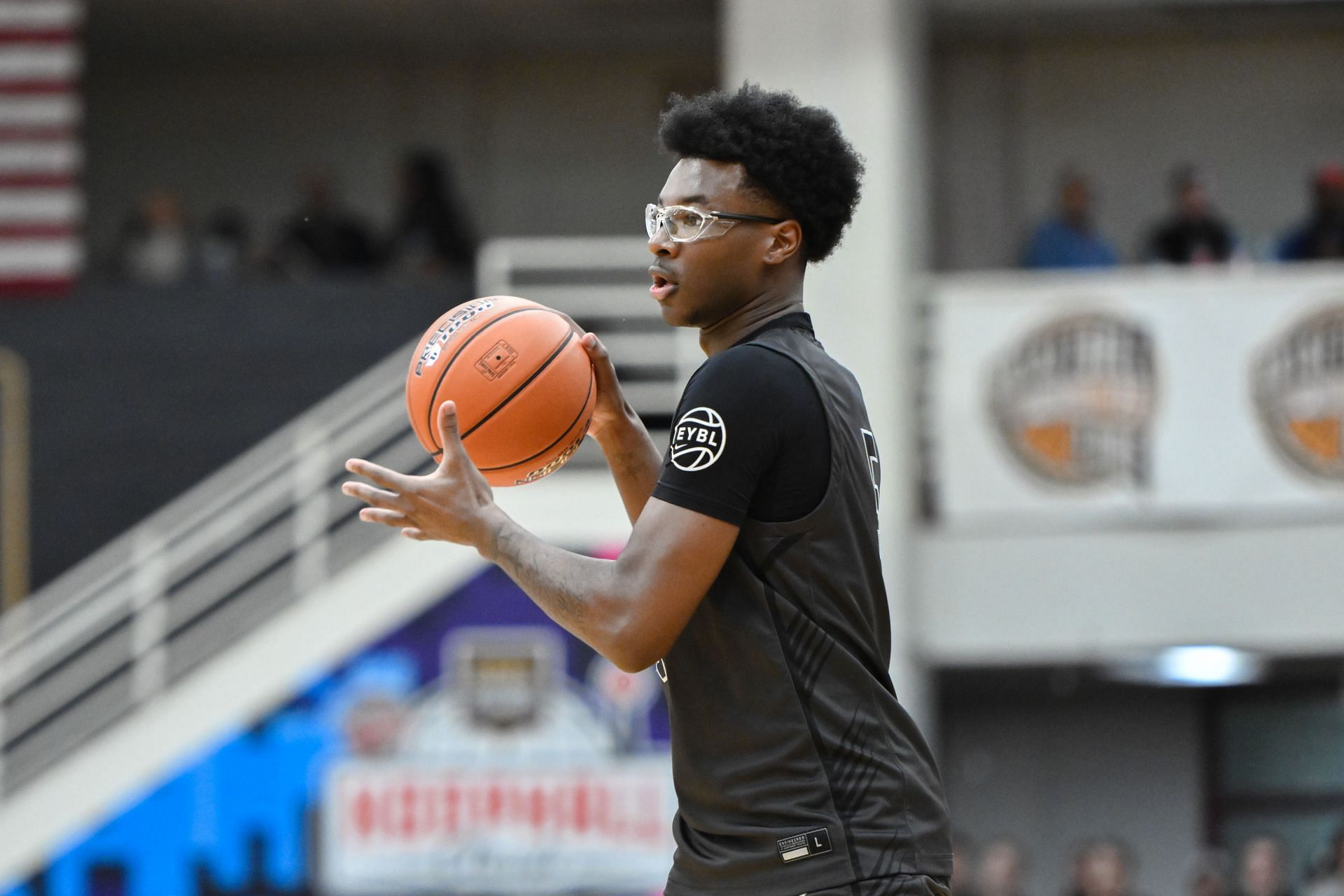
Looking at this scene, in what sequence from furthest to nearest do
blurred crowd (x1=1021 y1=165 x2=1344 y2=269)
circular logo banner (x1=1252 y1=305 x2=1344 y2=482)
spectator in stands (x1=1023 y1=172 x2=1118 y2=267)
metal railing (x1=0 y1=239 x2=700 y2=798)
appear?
1. spectator in stands (x1=1023 y1=172 x2=1118 y2=267)
2. blurred crowd (x1=1021 y1=165 x2=1344 y2=269)
3. metal railing (x1=0 y1=239 x2=700 y2=798)
4. circular logo banner (x1=1252 y1=305 x2=1344 y2=482)

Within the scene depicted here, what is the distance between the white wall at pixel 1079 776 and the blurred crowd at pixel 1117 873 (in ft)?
2.60

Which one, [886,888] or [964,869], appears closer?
[886,888]

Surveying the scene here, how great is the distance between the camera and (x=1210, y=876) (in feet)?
38.3

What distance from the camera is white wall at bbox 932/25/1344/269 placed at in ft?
44.7

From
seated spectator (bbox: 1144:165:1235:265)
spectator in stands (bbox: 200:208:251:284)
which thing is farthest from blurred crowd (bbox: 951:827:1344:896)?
spectator in stands (bbox: 200:208:251:284)

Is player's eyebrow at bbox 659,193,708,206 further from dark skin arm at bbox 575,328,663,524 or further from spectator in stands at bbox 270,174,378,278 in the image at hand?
spectator in stands at bbox 270,174,378,278

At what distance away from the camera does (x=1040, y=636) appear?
994 cm

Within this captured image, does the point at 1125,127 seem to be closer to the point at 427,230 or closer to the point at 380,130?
the point at 427,230

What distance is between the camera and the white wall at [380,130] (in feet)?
47.6

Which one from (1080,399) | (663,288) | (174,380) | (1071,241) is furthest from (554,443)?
(1071,241)

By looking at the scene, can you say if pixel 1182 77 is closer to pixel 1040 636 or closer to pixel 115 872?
pixel 1040 636

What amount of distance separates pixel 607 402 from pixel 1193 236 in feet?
29.2

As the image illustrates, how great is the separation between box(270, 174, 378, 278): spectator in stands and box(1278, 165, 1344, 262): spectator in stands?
604 centimetres

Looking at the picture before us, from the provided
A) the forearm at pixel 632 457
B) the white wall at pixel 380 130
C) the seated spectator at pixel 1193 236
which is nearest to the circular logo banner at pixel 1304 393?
the seated spectator at pixel 1193 236
